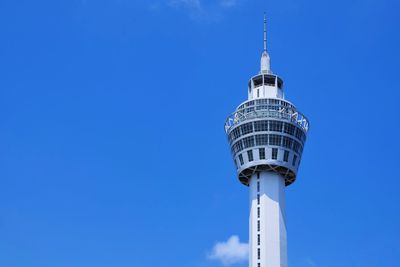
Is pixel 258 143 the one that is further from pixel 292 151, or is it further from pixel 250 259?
pixel 250 259

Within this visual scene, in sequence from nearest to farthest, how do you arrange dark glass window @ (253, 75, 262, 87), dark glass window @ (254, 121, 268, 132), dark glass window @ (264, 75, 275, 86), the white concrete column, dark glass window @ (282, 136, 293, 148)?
the white concrete column < dark glass window @ (282, 136, 293, 148) < dark glass window @ (254, 121, 268, 132) < dark glass window @ (264, 75, 275, 86) < dark glass window @ (253, 75, 262, 87)

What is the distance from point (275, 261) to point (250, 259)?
4.89 metres

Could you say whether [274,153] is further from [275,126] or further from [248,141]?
[248,141]

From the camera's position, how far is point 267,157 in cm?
12094

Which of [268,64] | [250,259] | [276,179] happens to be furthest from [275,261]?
[268,64]

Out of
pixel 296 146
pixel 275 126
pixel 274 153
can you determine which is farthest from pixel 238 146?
pixel 296 146

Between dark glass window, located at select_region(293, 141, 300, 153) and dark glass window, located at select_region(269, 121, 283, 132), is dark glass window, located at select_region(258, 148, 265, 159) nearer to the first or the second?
dark glass window, located at select_region(269, 121, 283, 132)

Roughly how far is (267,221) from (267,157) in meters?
12.8

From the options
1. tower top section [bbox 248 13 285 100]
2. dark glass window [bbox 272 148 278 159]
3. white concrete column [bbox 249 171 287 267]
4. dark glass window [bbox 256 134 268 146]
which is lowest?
white concrete column [bbox 249 171 287 267]

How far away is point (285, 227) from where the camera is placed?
392 ft

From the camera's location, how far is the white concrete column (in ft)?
375

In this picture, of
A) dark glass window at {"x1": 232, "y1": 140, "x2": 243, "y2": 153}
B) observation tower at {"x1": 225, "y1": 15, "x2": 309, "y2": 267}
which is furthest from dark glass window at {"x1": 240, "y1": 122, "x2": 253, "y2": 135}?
dark glass window at {"x1": 232, "y1": 140, "x2": 243, "y2": 153}

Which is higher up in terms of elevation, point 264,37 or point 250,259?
point 264,37

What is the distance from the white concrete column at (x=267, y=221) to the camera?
114 metres
